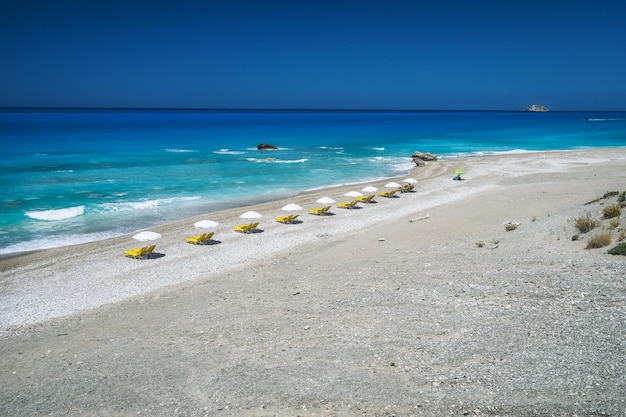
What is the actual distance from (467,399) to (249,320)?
5232 mm

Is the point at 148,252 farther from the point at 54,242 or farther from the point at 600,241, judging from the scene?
the point at 600,241

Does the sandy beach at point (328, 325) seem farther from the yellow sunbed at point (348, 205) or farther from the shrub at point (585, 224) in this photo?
the yellow sunbed at point (348, 205)

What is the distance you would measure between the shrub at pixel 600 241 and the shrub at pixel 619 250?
0.52m

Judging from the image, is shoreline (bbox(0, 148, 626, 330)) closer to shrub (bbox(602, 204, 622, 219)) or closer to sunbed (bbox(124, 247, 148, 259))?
sunbed (bbox(124, 247, 148, 259))

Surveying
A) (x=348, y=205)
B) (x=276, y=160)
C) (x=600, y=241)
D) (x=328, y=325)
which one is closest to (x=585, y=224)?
(x=600, y=241)

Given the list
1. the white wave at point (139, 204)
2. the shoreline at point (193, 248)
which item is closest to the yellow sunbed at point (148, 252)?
the shoreline at point (193, 248)

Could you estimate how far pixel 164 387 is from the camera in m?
7.92

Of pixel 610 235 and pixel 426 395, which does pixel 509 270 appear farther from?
pixel 426 395

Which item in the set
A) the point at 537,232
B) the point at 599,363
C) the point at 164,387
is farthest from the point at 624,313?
the point at 164,387

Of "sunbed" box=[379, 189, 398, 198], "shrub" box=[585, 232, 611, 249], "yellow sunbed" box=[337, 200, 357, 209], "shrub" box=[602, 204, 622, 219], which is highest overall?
"shrub" box=[602, 204, 622, 219]

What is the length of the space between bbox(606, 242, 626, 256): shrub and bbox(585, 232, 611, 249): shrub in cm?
52

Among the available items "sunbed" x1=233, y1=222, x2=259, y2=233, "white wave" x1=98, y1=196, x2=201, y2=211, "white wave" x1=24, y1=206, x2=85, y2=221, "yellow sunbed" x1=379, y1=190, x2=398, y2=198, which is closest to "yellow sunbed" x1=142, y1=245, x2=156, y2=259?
"sunbed" x1=233, y1=222, x2=259, y2=233

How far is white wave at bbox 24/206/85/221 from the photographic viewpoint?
23.6 meters

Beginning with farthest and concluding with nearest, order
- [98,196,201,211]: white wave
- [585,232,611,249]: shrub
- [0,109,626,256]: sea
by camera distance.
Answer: [98,196,201,211]: white wave, [0,109,626,256]: sea, [585,232,611,249]: shrub
